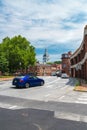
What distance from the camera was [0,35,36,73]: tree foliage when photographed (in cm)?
7306

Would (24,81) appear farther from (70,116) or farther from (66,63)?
(66,63)

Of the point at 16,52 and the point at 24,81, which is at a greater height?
the point at 16,52

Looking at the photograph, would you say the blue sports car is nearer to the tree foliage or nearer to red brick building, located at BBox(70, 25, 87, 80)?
red brick building, located at BBox(70, 25, 87, 80)

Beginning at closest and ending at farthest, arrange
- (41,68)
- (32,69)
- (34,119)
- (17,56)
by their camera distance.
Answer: (34,119)
(17,56)
(32,69)
(41,68)

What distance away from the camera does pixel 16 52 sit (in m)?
72.8

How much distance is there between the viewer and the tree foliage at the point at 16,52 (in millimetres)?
73062

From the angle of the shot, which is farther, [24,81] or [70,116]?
[24,81]

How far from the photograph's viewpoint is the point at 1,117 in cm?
1053

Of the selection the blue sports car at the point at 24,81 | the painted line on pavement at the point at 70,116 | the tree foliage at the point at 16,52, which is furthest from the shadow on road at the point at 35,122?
the tree foliage at the point at 16,52

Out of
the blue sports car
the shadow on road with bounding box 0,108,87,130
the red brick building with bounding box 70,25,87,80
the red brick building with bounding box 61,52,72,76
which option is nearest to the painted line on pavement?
the shadow on road with bounding box 0,108,87,130

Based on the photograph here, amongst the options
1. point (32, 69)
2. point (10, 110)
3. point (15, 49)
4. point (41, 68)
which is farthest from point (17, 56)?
point (10, 110)

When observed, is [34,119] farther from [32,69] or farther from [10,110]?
[32,69]

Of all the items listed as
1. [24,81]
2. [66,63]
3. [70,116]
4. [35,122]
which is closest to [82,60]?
[24,81]

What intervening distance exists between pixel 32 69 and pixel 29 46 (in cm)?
2861
